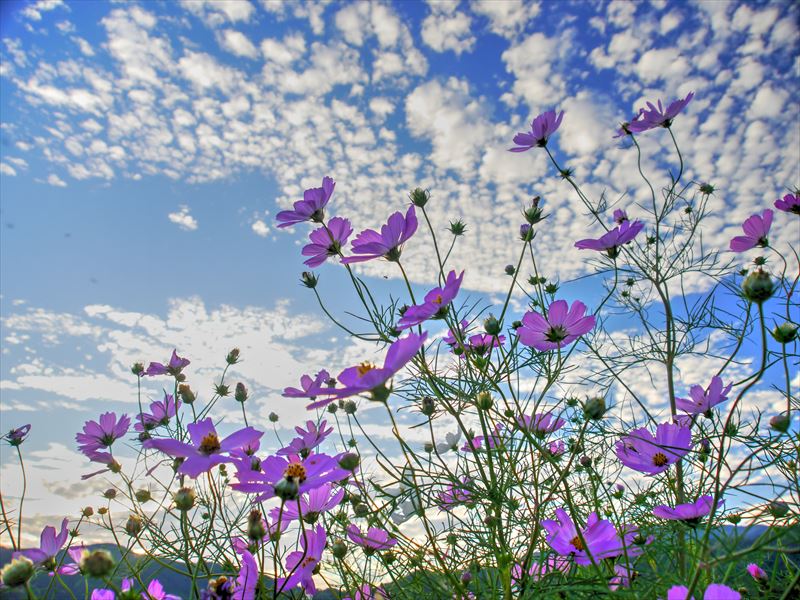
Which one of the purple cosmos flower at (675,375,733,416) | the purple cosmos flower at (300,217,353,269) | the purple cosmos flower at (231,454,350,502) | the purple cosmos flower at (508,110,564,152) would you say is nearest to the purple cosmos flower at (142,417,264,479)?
the purple cosmos flower at (231,454,350,502)

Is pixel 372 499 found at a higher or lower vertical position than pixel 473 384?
lower

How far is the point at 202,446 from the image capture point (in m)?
0.77

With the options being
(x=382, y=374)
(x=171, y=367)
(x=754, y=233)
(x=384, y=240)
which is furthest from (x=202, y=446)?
(x=754, y=233)

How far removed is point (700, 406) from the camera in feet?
3.74

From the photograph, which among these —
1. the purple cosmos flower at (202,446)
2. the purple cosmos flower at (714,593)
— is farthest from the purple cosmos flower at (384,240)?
the purple cosmos flower at (714,593)

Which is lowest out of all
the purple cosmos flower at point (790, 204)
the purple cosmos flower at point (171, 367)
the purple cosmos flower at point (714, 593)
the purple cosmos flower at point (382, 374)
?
the purple cosmos flower at point (714, 593)

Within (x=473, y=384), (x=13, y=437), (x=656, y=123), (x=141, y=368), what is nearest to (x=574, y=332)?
(x=473, y=384)

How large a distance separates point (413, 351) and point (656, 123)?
1.44 m

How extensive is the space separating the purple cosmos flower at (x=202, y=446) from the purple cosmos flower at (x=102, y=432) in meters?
0.78

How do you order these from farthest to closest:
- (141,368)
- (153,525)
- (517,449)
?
(141,368)
(153,525)
(517,449)

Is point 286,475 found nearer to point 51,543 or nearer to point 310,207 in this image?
point 310,207

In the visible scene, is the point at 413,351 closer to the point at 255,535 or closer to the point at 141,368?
the point at 255,535

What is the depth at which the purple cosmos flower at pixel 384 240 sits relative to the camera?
3.12ft

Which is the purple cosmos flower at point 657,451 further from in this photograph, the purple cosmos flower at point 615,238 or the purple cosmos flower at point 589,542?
the purple cosmos flower at point 615,238
